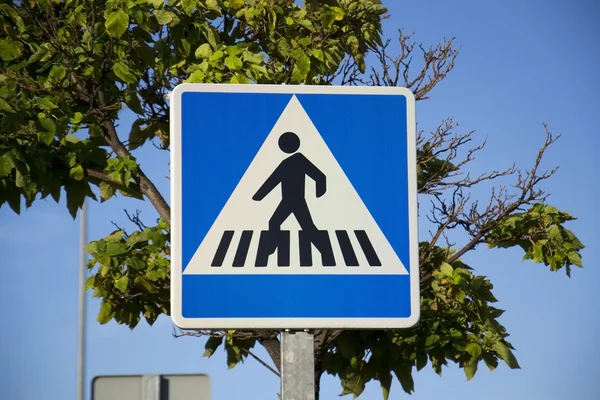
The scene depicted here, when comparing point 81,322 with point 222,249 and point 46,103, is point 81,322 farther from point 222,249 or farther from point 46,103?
point 222,249

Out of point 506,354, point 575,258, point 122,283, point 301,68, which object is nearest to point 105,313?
point 122,283

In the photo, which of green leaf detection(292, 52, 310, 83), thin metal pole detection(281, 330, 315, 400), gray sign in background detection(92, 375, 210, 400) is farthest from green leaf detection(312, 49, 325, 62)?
thin metal pole detection(281, 330, 315, 400)

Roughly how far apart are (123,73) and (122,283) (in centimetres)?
146

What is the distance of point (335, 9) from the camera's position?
273 inches

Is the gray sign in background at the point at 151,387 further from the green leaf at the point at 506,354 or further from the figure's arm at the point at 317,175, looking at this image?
the figure's arm at the point at 317,175

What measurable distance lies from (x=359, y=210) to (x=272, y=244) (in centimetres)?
31

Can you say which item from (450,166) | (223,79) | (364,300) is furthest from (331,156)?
(450,166)

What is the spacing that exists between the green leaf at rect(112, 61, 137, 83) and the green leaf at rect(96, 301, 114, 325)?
1770 millimetres

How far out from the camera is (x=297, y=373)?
2715mm

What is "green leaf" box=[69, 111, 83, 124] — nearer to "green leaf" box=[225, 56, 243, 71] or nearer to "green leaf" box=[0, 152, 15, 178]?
"green leaf" box=[0, 152, 15, 178]

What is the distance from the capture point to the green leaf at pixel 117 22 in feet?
20.0

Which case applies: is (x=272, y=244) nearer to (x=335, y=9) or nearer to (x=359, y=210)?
(x=359, y=210)

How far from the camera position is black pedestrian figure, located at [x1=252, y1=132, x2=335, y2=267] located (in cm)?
294

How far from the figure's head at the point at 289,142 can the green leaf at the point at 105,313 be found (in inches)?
173
